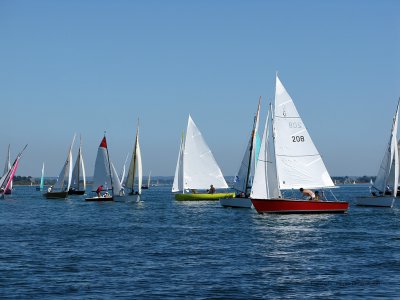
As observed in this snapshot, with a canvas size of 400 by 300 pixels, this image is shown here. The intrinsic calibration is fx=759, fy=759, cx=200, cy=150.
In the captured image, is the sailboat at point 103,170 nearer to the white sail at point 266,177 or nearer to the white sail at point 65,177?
the white sail at point 65,177

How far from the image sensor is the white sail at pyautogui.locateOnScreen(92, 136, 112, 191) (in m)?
92.2

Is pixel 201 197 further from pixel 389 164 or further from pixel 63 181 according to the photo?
pixel 63 181

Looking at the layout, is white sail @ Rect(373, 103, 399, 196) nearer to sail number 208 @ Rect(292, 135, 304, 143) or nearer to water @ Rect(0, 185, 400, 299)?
sail number 208 @ Rect(292, 135, 304, 143)

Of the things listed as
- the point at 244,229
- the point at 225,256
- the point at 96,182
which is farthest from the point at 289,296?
the point at 96,182

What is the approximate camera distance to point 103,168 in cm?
9225

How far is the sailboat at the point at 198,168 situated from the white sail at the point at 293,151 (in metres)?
31.9

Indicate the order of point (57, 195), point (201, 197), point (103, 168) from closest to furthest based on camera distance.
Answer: point (201, 197)
point (103, 168)
point (57, 195)

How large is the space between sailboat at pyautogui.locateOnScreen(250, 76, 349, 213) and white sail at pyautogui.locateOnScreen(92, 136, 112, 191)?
37.5m

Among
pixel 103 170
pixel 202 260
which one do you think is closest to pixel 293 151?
pixel 202 260

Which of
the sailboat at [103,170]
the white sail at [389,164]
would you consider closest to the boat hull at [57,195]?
the sailboat at [103,170]

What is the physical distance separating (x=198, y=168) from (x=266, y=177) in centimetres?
3448

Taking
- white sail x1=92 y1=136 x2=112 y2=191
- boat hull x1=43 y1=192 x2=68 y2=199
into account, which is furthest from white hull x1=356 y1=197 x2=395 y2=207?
boat hull x1=43 y1=192 x2=68 y2=199

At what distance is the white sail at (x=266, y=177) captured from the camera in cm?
Result: 5662

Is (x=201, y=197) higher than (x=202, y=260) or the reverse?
higher
